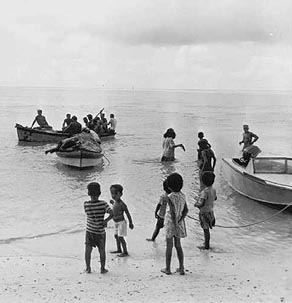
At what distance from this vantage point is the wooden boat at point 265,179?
1097 cm

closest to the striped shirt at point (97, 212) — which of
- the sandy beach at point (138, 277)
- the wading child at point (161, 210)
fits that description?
the sandy beach at point (138, 277)

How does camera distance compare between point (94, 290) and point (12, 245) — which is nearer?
point (94, 290)

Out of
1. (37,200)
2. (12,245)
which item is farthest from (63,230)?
(37,200)

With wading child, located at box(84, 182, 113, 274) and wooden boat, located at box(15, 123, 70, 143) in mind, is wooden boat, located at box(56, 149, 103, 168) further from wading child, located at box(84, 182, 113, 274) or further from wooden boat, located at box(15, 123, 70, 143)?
wading child, located at box(84, 182, 113, 274)

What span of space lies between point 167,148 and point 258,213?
316 inches

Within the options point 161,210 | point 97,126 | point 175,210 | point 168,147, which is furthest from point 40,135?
point 175,210

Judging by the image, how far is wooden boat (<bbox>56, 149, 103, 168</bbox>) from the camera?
16984mm

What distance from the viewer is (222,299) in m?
6.11

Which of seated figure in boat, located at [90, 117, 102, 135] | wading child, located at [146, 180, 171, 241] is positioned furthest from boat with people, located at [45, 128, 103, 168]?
wading child, located at [146, 180, 171, 241]

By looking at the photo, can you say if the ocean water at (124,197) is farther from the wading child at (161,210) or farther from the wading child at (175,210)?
the wading child at (175,210)

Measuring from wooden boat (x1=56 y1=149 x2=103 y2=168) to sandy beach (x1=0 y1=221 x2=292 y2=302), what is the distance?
27.1 feet

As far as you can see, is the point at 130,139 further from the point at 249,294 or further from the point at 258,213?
the point at 249,294

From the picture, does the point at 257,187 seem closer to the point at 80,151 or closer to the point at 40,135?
the point at 80,151

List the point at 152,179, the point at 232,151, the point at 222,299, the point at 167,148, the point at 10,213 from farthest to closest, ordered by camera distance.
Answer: the point at 232,151 → the point at 167,148 → the point at 152,179 → the point at 10,213 → the point at 222,299
